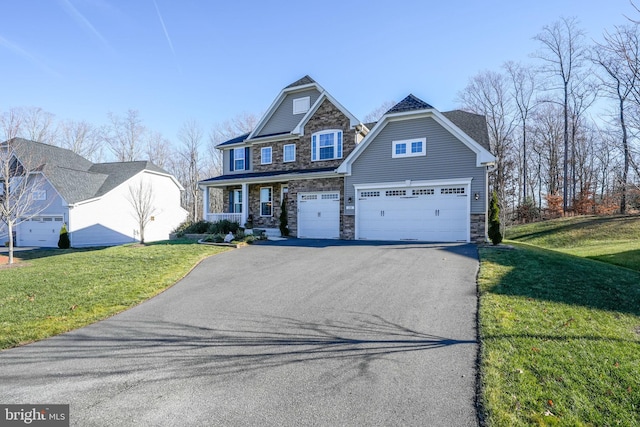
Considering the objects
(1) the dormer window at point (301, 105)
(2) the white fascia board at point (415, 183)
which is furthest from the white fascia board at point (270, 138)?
(2) the white fascia board at point (415, 183)

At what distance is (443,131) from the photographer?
1398 centimetres

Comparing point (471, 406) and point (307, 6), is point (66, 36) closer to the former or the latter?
point (307, 6)

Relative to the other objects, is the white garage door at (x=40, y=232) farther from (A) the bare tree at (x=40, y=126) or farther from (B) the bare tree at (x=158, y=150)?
(B) the bare tree at (x=158, y=150)

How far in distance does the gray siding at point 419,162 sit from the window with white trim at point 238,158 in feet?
29.2

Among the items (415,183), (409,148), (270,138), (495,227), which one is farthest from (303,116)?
(495,227)

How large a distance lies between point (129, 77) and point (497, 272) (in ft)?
62.9

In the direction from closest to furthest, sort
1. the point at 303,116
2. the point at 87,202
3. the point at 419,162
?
the point at 419,162
the point at 303,116
the point at 87,202

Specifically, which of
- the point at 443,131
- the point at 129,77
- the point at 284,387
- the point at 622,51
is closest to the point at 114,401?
the point at 284,387

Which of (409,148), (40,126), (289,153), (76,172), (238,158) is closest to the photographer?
(409,148)

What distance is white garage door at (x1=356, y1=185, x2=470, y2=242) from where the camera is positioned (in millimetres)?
13625

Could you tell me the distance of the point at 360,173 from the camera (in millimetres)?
15539

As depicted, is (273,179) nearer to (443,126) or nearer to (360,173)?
(360,173)

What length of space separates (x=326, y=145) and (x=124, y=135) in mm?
32954

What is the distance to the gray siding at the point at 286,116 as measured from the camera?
1969 centimetres
